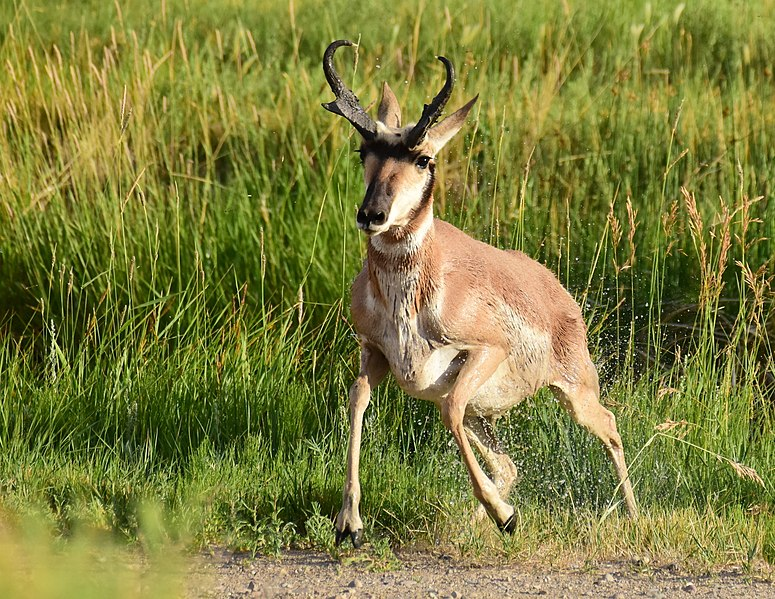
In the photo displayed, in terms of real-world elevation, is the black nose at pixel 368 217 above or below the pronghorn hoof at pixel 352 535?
above

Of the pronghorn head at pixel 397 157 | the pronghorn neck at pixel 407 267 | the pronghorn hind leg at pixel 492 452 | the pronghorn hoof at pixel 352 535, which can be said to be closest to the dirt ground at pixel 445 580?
the pronghorn hoof at pixel 352 535

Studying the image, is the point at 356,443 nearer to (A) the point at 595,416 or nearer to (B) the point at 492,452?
(B) the point at 492,452

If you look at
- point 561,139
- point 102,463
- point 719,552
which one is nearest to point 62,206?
point 102,463

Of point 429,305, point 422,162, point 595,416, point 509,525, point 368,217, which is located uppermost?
point 422,162

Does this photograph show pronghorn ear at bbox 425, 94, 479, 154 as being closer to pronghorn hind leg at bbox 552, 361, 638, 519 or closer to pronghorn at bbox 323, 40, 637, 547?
pronghorn at bbox 323, 40, 637, 547

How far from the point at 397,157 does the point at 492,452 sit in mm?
1748

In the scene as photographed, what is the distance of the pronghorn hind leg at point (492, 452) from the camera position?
6008mm

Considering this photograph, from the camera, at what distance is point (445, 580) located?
4.95m

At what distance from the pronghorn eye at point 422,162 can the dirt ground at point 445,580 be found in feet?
5.27

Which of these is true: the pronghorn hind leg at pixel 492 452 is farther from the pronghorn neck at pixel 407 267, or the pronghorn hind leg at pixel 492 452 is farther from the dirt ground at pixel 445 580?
the pronghorn neck at pixel 407 267

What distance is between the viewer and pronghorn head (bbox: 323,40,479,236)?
15.7 ft

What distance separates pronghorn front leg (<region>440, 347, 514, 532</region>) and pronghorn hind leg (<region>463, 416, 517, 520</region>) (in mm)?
823

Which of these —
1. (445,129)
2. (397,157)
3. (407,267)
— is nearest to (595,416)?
(407,267)

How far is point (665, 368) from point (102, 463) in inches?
136
